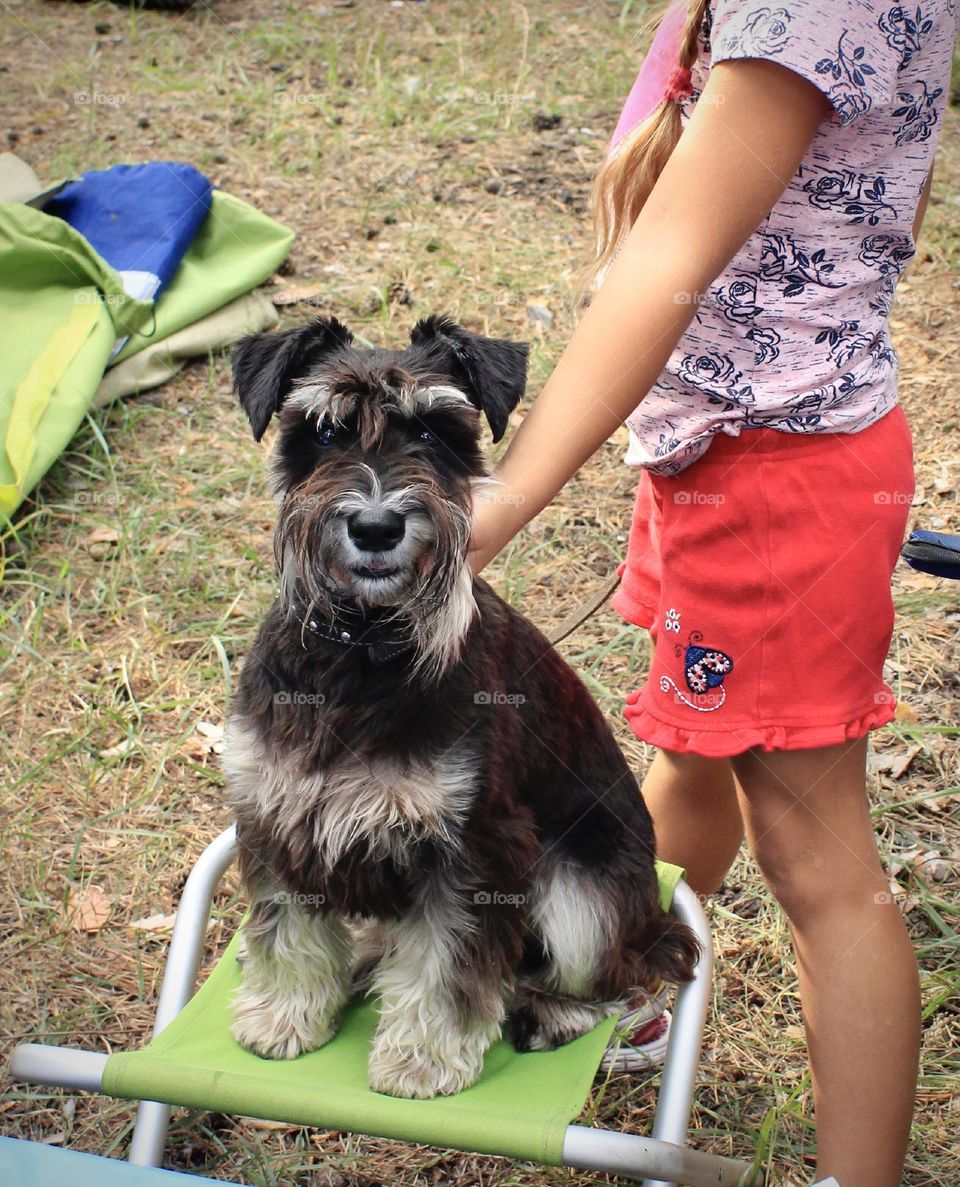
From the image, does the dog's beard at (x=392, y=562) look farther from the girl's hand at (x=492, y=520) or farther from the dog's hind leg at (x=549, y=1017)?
the dog's hind leg at (x=549, y=1017)

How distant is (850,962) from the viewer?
7.74 feet

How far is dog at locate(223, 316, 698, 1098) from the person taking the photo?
219 centimetres

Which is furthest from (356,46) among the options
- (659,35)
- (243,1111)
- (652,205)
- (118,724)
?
(243,1111)

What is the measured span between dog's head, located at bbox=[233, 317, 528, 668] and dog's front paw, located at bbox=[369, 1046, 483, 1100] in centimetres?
81

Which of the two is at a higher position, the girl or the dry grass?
the girl

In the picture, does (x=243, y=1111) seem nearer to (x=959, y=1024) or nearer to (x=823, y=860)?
(x=823, y=860)

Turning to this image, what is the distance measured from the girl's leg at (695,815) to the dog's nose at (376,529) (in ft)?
3.77

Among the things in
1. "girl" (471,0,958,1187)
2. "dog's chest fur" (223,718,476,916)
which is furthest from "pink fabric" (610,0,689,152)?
"dog's chest fur" (223,718,476,916)

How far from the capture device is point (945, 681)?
4.15m

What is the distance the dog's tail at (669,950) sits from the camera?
8.49 feet

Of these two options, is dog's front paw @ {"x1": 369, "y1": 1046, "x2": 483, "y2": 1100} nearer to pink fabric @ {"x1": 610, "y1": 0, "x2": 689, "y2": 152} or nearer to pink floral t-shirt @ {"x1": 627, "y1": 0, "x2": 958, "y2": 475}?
pink floral t-shirt @ {"x1": 627, "y1": 0, "x2": 958, "y2": 475}

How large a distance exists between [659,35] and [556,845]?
1.71 meters

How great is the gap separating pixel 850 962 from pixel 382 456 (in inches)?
53.5

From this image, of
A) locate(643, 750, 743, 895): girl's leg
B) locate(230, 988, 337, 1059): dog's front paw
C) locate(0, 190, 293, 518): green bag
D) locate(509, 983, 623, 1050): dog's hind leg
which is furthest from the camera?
locate(0, 190, 293, 518): green bag
